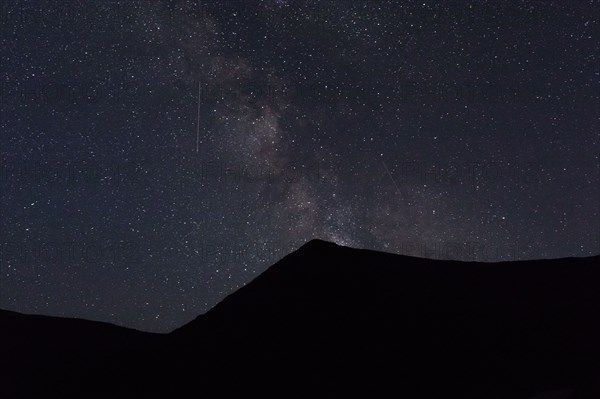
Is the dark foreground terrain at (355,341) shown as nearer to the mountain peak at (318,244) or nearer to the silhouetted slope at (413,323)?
the silhouetted slope at (413,323)

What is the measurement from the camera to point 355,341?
15.6 meters

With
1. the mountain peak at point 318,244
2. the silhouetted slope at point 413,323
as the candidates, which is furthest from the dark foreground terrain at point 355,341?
the mountain peak at point 318,244

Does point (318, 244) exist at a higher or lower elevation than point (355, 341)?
higher

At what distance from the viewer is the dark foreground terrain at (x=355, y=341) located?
12242 millimetres

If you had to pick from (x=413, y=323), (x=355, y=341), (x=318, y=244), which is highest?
(x=318, y=244)

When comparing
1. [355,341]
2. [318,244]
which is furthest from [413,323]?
[318,244]

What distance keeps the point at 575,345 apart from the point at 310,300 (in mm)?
8879

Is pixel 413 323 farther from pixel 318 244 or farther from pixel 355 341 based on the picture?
pixel 318 244

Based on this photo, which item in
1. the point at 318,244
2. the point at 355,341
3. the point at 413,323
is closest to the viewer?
the point at 355,341

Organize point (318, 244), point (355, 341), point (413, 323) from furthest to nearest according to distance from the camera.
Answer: point (318, 244)
point (413, 323)
point (355, 341)

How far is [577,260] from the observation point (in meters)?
17.1

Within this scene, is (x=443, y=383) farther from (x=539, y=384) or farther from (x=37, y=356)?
(x=37, y=356)

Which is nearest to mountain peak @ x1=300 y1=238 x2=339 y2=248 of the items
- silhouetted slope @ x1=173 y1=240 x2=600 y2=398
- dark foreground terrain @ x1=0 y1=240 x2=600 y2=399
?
silhouetted slope @ x1=173 y1=240 x2=600 y2=398

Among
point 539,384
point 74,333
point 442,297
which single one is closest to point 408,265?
point 442,297
